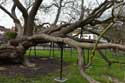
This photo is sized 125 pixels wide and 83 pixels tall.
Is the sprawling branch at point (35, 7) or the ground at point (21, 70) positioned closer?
the ground at point (21, 70)

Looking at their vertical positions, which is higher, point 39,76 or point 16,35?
point 16,35

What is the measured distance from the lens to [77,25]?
12.9 m

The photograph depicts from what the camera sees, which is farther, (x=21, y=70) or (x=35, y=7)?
(x=35, y=7)

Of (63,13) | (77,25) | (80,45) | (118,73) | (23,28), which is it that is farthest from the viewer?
(63,13)

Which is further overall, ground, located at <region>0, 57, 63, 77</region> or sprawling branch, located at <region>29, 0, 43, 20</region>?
sprawling branch, located at <region>29, 0, 43, 20</region>

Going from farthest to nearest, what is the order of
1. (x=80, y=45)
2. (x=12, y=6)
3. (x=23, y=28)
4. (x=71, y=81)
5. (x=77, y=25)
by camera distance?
1. (x=12, y=6)
2. (x=23, y=28)
3. (x=77, y=25)
4. (x=71, y=81)
5. (x=80, y=45)

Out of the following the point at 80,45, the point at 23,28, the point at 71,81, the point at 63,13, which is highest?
the point at 63,13

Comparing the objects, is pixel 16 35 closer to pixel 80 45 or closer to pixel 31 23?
pixel 31 23

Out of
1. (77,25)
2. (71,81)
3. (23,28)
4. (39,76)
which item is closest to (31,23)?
(23,28)

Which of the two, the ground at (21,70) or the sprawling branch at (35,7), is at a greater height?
the sprawling branch at (35,7)

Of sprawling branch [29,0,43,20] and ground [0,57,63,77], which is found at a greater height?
sprawling branch [29,0,43,20]

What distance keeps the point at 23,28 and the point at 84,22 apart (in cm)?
285

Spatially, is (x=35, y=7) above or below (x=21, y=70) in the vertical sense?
above

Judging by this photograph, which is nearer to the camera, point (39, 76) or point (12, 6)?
point (39, 76)
